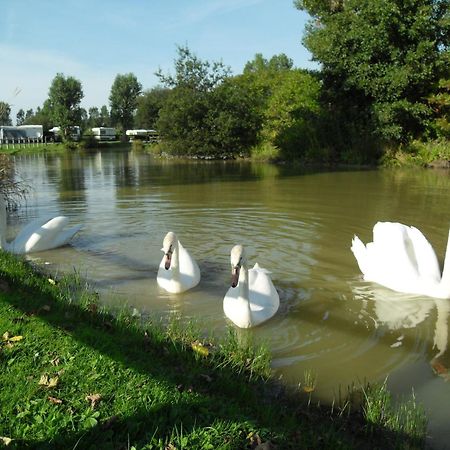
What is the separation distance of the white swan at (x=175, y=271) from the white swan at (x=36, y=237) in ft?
9.37

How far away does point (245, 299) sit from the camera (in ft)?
18.6

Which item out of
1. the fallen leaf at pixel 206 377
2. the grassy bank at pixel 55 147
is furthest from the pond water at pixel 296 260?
the grassy bank at pixel 55 147

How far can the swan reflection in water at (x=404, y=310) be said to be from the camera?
18.6 feet

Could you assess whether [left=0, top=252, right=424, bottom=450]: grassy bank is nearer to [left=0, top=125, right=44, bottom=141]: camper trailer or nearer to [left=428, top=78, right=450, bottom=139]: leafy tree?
[left=428, top=78, right=450, bottom=139]: leafy tree

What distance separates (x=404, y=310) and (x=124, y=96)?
108 meters

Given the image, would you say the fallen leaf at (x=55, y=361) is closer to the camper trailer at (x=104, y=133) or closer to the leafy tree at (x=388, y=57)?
the leafy tree at (x=388, y=57)

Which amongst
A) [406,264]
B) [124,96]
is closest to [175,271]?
[406,264]

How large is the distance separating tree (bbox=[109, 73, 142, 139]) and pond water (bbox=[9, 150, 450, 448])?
306 ft

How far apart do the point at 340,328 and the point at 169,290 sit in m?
2.33

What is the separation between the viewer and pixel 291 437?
3395mm

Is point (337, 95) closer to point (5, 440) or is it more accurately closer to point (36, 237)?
point (36, 237)

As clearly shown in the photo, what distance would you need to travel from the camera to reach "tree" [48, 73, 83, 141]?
7555 centimetres

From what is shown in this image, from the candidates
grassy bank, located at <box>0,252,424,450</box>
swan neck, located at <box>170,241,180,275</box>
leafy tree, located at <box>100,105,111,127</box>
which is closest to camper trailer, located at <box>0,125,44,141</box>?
leafy tree, located at <box>100,105,111,127</box>

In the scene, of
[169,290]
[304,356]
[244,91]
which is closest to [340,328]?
[304,356]
